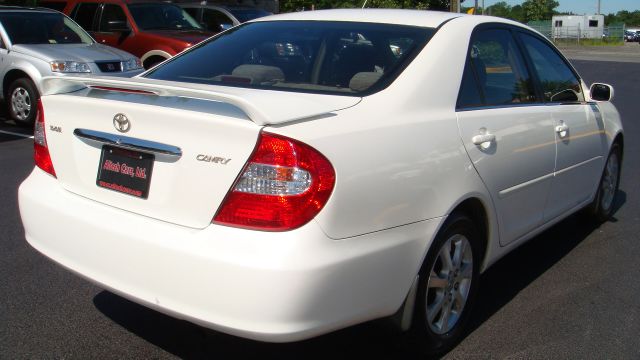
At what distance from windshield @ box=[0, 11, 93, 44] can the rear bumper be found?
837cm

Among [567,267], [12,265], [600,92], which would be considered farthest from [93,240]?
[600,92]

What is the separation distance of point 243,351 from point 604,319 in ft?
6.60

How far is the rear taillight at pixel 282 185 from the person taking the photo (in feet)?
8.67

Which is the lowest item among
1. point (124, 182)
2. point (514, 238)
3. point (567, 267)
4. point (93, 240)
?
point (567, 267)

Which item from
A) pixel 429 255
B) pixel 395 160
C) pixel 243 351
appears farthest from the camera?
pixel 243 351

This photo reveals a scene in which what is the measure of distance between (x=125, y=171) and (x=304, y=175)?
83 centimetres

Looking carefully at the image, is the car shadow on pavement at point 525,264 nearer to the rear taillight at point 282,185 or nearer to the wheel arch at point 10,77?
the rear taillight at point 282,185

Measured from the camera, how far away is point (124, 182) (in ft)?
9.87

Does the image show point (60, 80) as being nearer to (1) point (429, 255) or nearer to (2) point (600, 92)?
(1) point (429, 255)

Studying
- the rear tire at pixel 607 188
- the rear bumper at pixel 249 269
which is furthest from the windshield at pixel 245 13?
the rear bumper at pixel 249 269

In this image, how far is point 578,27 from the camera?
208 feet

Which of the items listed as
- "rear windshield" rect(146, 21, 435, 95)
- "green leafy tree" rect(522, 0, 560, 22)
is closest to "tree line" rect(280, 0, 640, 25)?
"green leafy tree" rect(522, 0, 560, 22)

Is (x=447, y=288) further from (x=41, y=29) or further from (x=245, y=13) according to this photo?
(x=245, y=13)

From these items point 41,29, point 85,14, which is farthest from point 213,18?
point 41,29
